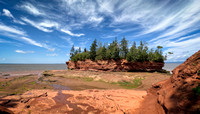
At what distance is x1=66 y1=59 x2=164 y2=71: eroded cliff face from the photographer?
2264 centimetres

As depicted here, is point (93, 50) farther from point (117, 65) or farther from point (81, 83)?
point (81, 83)

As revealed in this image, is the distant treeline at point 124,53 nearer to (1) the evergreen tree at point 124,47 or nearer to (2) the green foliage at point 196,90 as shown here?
(1) the evergreen tree at point 124,47

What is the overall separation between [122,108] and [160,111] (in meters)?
1.97

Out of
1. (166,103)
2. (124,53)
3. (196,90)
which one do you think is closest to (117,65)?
(124,53)

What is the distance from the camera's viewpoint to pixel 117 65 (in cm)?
2645

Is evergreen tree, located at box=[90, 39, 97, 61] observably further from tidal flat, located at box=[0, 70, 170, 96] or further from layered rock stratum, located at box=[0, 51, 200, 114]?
layered rock stratum, located at box=[0, 51, 200, 114]

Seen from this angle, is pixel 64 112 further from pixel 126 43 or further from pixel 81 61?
pixel 81 61

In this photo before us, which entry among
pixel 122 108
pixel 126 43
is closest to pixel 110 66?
pixel 126 43

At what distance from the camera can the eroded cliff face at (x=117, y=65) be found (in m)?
22.6

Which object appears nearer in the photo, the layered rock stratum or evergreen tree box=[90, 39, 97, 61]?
the layered rock stratum

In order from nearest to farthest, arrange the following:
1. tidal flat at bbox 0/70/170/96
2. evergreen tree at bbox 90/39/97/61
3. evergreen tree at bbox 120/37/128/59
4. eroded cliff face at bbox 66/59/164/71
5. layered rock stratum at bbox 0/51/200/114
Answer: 1. layered rock stratum at bbox 0/51/200/114
2. tidal flat at bbox 0/70/170/96
3. eroded cliff face at bbox 66/59/164/71
4. evergreen tree at bbox 120/37/128/59
5. evergreen tree at bbox 90/39/97/61

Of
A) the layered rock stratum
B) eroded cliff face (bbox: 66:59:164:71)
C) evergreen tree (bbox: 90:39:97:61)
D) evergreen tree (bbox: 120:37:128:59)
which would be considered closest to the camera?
the layered rock stratum

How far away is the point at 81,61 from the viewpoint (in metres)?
34.4

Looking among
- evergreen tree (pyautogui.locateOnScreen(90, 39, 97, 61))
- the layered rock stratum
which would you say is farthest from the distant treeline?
the layered rock stratum
